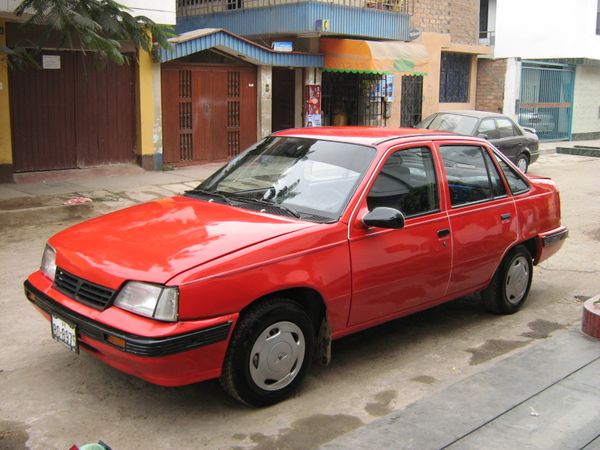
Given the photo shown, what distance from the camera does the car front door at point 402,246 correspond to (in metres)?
4.51

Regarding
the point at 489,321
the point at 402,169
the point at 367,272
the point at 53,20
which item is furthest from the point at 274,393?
the point at 53,20

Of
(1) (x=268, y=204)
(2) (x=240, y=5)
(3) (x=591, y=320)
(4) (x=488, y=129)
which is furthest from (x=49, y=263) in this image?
(2) (x=240, y=5)

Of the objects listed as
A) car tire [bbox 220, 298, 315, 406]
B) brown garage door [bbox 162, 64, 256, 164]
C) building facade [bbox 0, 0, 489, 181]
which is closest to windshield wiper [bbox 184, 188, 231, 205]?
car tire [bbox 220, 298, 315, 406]

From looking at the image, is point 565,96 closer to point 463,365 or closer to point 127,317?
point 463,365

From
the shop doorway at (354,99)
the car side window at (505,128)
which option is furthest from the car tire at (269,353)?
the shop doorway at (354,99)

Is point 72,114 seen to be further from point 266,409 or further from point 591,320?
point 591,320

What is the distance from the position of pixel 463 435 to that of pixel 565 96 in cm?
2634

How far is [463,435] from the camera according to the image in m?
3.71

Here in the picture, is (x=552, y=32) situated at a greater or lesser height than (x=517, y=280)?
greater

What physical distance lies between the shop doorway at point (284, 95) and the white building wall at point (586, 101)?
48.2 ft

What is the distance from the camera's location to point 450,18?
23.0 metres

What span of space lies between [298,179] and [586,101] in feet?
87.2

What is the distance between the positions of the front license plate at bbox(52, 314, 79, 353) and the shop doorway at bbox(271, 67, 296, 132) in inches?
566

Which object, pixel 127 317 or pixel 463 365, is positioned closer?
pixel 127 317
